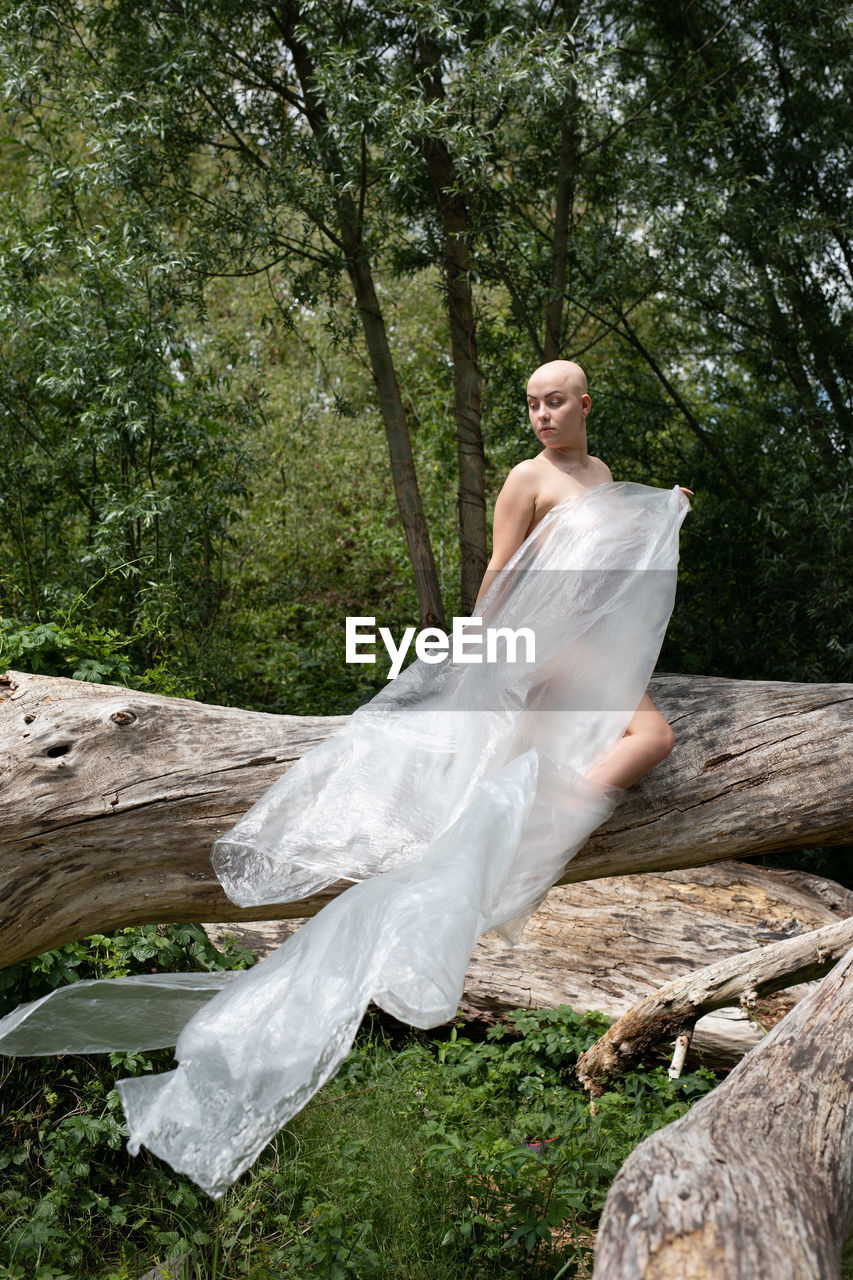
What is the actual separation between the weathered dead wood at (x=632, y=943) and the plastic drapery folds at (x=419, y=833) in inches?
69.3

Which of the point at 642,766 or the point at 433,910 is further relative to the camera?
the point at 642,766

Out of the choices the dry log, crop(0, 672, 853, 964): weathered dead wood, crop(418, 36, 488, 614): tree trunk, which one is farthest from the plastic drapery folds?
crop(418, 36, 488, 614): tree trunk

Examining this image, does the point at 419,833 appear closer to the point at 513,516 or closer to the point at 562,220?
the point at 513,516

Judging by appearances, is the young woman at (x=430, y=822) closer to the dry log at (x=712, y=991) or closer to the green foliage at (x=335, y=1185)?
the green foliage at (x=335, y=1185)

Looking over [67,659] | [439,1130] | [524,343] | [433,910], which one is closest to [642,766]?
[433,910]

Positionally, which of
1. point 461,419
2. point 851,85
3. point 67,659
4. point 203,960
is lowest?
point 203,960

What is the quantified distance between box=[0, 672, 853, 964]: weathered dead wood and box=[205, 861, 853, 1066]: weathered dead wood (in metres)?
1.36

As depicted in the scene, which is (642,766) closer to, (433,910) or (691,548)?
(433,910)

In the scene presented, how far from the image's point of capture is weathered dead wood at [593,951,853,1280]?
1375mm

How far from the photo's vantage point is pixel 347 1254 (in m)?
2.79

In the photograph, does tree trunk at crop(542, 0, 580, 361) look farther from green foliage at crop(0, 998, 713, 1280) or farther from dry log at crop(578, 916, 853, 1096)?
green foliage at crop(0, 998, 713, 1280)

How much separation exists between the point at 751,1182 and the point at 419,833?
134 centimetres

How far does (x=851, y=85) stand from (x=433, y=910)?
5651 mm

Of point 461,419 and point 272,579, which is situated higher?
point 461,419
